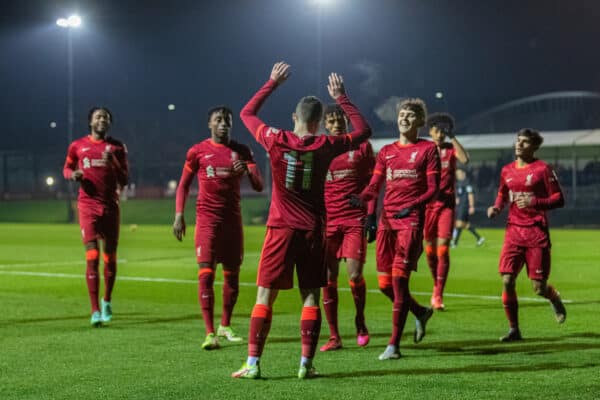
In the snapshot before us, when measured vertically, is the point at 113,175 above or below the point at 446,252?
above

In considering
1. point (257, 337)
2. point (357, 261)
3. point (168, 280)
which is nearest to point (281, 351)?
point (357, 261)

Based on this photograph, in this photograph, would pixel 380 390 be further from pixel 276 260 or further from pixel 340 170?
pixel 340 170

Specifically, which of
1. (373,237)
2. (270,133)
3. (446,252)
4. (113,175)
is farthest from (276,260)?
(446,252)

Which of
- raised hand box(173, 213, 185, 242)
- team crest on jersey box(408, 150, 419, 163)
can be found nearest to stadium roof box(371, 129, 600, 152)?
team crest on jersey box(408, 150, 419, 163)

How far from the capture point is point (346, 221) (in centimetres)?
922

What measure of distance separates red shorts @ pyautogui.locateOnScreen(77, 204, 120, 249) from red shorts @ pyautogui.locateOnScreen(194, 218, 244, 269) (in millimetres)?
1820

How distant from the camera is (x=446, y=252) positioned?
40.7ft

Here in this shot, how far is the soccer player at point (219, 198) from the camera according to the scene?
31.0 feet

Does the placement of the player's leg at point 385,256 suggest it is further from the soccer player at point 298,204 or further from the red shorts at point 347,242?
the soccer player at point 298,204

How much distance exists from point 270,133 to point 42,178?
79963 mm

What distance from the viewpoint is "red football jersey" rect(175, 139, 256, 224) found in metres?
9.55

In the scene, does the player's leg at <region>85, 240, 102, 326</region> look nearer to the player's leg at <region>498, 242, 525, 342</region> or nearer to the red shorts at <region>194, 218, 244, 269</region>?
the red shorts at <region>194, 218, 244, 269</region>

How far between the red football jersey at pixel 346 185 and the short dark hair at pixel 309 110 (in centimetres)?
222

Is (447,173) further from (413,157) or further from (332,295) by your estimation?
(332,295)
